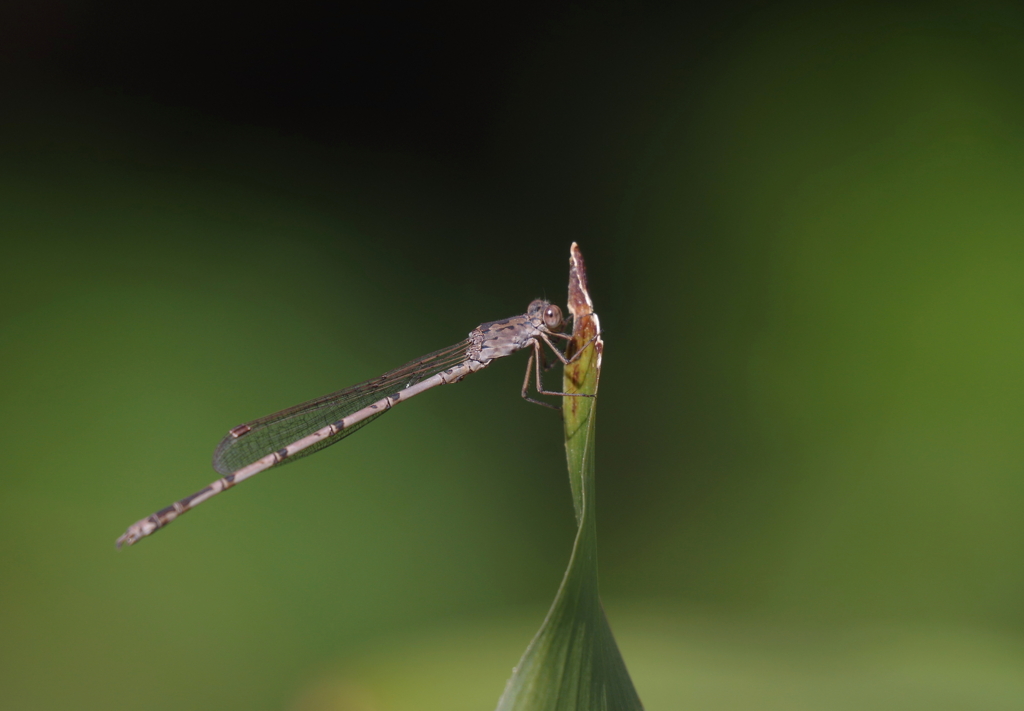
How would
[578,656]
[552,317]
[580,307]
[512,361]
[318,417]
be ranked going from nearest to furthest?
[578,656] → [580,307] → [552,317] → [318,417] → [512,361]

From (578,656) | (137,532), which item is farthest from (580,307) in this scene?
(137,532)

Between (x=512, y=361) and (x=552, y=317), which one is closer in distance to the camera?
(x=552, y=317)

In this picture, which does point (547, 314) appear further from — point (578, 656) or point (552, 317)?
point (578, 656)

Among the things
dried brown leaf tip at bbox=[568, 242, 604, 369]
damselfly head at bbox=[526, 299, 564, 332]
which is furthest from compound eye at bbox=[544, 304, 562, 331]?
dried brown leaf tip at bbox=[568, 242, 604, 369]

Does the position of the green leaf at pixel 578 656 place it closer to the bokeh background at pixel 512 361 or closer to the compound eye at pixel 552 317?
the bokeh background at pixel 512 361

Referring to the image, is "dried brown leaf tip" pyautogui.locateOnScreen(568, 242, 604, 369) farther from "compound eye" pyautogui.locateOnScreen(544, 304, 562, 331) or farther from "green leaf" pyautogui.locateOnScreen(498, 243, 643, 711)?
"compound eye" pyautogui.locateOnScreen(544, 304, 562, 331)

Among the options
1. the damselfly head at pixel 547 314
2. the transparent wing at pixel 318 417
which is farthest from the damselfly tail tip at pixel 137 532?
the damselfly head at pixel 547 314
